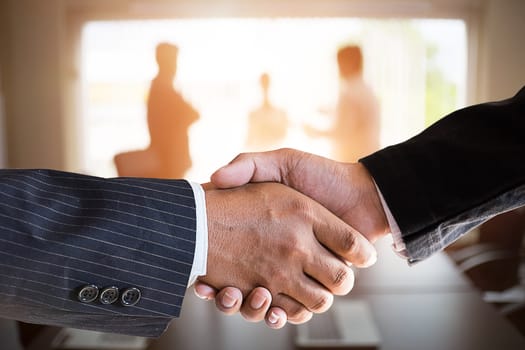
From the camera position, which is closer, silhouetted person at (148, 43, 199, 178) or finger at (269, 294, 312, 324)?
finger at (269, 294, 312, 324)

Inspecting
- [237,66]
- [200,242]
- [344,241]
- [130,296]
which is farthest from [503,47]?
[130,296]

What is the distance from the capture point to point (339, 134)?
4426mm

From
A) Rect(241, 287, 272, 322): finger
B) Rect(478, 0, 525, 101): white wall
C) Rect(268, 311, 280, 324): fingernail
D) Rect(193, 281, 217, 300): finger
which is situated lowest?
Rect(268, 311, 280, 324): fingernail

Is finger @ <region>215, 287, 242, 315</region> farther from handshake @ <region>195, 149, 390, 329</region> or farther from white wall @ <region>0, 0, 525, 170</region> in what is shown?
white wall @ <region>0, 0, 525, 170</region>

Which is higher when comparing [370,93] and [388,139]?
[370,93]

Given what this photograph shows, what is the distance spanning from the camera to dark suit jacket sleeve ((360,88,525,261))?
4.14ft

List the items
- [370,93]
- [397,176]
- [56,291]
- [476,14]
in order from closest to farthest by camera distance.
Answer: [56,291] < [397,176] < [476,14] < [370,93]

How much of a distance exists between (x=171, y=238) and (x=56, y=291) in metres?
0.20

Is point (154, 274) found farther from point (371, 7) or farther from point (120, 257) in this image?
point (371, 7)

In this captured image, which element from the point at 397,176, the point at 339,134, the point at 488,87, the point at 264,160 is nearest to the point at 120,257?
the point at 264,160

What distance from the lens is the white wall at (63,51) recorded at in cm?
430

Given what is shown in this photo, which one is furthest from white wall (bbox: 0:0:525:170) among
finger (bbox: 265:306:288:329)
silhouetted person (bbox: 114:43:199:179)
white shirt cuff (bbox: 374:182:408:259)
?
finger (bbox: 265:306:288:329)

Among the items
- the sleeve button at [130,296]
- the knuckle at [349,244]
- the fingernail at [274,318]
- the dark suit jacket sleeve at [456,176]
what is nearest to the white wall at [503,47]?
the dark suit jacket sleeve at [456,176]

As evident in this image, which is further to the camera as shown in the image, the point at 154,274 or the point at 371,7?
the point at 371,7
